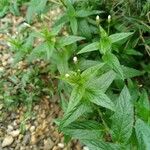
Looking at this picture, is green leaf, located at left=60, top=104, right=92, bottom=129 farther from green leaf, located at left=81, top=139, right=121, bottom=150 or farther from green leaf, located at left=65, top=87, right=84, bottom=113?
green leaf, located at left=81, top=139, right=121, bottom=150

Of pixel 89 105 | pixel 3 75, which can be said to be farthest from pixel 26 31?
pixel 89 105

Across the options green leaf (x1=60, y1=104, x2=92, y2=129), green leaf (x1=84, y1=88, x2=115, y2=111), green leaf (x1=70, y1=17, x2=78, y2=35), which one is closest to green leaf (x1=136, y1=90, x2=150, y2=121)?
green leaf (x1=84, y1=88, x2=115, y2=111)

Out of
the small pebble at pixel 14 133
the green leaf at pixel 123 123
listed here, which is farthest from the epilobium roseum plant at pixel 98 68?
the small pebble at pixel 14 133

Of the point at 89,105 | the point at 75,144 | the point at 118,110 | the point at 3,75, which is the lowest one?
the point at 75,144

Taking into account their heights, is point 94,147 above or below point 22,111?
above

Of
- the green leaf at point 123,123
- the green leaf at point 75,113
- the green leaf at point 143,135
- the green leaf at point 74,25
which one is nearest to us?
the green leaf at point 143,135

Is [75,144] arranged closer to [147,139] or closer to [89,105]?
[89,105]

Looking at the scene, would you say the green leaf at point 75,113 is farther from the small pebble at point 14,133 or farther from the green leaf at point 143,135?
the small pebble at point 14,133

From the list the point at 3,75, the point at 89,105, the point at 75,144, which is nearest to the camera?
the point at 89,105
